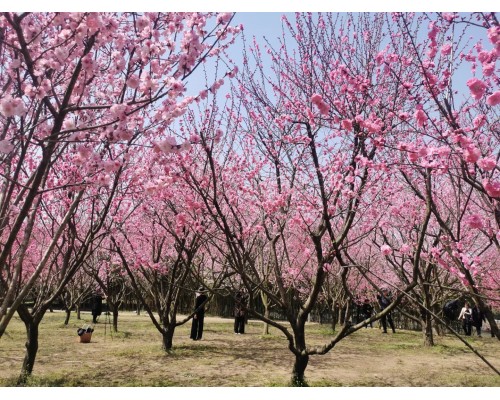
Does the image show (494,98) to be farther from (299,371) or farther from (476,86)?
(299,371)

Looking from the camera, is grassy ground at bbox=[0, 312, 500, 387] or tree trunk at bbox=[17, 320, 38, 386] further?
grassy ground at bbox=[0, 312, 500, 387]

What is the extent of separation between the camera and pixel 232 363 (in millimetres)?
6348

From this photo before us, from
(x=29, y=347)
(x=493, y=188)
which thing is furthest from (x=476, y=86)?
(x=29, y=347)

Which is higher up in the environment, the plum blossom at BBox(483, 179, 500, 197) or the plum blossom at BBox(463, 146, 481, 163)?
the plum blossom at BBox(463, 146, 481, 163)

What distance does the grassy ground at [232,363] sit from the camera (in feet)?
17.3

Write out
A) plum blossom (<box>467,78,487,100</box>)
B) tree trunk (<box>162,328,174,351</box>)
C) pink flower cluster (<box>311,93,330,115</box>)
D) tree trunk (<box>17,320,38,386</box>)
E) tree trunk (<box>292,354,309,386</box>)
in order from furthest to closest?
1. tree trunk (<box>162,328,174,351</box>)
2. tree trunk (<box>17,320,38,386</box>)
3. tree trunk (<box>292,354,309,386</box>)
4. pink flower cluster (<box>311,93,330,115</box>)
5. plum blossom (<box>467,78,487,100</box>)

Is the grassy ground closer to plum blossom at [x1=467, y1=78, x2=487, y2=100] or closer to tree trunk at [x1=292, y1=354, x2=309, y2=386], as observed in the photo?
tree trunk at [x1=292, y1=354, x2=309, y2=386]

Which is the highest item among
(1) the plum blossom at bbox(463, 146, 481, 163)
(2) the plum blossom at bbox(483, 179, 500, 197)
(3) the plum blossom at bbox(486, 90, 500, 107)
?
(3) the plum blossom at bbox(486, 90, 500, 107)

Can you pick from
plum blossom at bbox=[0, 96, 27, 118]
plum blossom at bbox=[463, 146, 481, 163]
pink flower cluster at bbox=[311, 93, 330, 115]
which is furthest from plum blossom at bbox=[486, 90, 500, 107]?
plum blossom at bbox=[0, 96, 27, 118]

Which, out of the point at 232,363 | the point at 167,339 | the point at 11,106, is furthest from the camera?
the point at 167,339

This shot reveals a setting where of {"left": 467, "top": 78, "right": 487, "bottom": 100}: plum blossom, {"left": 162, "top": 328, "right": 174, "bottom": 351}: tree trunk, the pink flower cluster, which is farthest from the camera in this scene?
{"left": 162, "top": 328, "right": 174, "bottom": 351}: tree trunk

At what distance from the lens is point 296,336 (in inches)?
169

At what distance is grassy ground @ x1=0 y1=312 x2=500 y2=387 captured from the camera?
17.3 feet

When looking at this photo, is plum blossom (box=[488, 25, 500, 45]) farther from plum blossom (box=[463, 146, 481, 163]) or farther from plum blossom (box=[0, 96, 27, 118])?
plum blossom (box=[0, 96, 27, 118])
